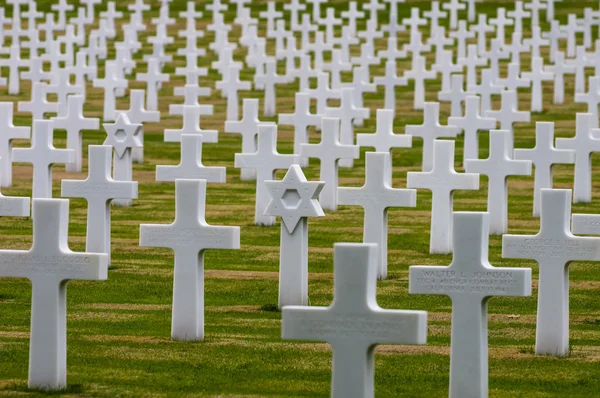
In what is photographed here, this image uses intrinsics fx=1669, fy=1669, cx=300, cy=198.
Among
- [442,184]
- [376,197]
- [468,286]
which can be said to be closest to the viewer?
[468,286]

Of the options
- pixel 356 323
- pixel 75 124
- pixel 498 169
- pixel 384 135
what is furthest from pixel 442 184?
pixel 75 124

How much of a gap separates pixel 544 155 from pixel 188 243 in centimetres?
760

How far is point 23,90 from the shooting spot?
30469mm

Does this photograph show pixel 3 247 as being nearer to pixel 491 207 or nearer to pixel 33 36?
pixel 491 207

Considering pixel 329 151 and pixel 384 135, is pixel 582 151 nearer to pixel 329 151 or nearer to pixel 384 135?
pixel 384 135

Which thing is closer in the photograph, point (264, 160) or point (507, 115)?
point (264, 160)

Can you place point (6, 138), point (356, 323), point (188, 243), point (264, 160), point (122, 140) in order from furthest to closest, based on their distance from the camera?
point (6, 138), point (122, 140), point (264, 160), point (188, 243), point (356, 323)

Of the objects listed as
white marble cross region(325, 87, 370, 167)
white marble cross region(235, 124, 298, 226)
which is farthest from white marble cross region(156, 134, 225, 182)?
white marble cross region(325, 87, 370, 167)

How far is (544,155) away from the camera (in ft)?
60.4

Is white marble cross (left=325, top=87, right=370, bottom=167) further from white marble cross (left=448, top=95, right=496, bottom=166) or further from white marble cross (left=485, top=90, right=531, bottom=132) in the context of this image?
white marble cross (left=448, top=95, right=496, bottom=166)

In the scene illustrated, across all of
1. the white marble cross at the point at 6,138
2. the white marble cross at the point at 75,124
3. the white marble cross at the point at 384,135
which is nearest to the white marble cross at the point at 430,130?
the white marble cross at the point at 384,135

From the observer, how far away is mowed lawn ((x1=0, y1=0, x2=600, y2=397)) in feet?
34.4

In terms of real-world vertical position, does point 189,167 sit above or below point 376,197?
above

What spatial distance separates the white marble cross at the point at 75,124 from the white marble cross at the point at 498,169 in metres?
6.36
